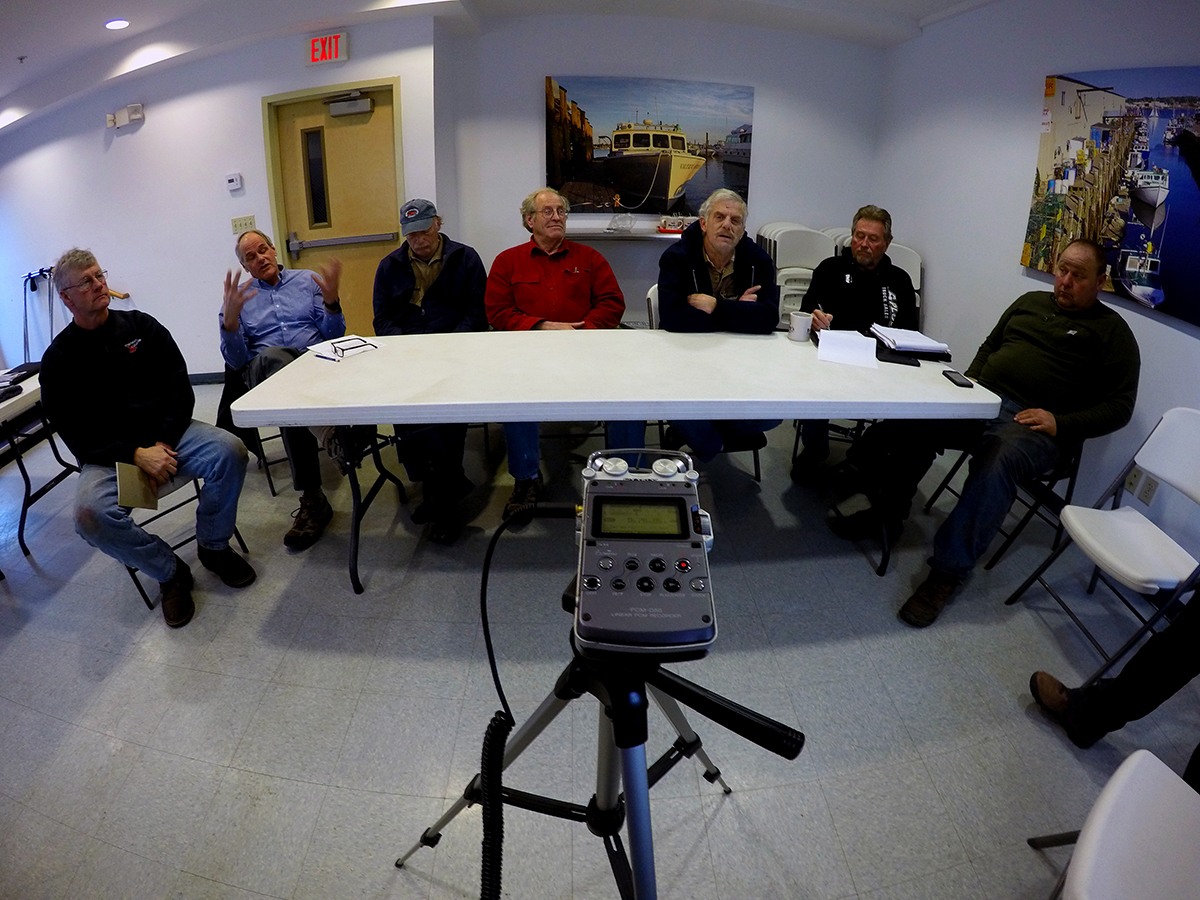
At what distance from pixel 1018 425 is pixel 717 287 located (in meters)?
1.21

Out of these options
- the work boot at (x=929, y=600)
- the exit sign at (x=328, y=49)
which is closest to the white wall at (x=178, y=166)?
the exit sign at (x=328, y=49)

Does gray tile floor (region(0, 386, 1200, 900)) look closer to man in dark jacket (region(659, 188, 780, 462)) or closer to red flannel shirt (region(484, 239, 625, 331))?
man in dark jacket (region(659, 188, 780, 462))

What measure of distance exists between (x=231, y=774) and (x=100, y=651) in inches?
30.5

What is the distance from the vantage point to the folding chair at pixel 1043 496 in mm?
2199

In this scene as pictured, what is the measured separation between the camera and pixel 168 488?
6.88 feet

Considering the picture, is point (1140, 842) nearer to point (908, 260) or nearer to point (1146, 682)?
point (1146, 682)

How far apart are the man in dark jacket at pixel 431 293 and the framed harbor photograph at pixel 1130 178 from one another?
258cm

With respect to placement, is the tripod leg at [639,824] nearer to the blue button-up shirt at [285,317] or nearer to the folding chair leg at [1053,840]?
the folding chair leg at [1053,840]

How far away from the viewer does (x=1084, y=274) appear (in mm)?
2195

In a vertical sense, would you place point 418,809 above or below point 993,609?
below

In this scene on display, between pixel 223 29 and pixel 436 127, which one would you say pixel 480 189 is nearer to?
pixel 436 127

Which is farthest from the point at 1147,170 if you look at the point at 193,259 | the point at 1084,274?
the point at 193,259

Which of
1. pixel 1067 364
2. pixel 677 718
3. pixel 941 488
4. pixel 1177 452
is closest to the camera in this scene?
pixel 677 718

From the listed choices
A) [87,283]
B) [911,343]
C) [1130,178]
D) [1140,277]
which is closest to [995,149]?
[1130,178]
